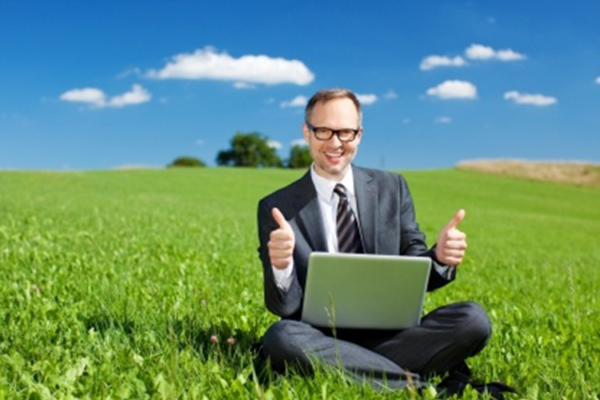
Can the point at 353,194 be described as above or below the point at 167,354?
above

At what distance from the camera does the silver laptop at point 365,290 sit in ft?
14.8

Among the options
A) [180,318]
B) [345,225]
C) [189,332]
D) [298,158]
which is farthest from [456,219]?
[298,158]

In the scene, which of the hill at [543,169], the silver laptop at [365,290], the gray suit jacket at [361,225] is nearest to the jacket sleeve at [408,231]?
the gray suit jacket at [361,225]

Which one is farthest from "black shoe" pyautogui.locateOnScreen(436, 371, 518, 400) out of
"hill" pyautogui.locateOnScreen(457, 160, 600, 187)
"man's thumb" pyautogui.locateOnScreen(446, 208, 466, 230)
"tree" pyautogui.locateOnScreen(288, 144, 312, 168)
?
"tree" pyautogui.locateOnScreen(288, 144, 312, 168)

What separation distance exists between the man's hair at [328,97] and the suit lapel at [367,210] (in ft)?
1.52

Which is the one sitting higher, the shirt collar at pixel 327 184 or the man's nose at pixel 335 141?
the man's nose at pixel 335 141

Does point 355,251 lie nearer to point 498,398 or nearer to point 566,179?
point 498,398

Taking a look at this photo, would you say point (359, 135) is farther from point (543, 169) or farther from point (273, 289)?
point (543, 169)

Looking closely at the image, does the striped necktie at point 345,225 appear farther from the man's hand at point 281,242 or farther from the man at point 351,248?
the man's hand at point 281,242

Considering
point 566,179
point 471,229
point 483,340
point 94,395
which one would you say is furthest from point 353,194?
point 566,179

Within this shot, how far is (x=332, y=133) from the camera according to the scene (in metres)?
4.86

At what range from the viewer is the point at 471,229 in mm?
32156

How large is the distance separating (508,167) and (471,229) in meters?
58.7

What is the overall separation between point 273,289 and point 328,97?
1327mm
